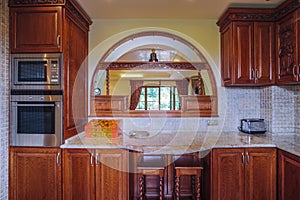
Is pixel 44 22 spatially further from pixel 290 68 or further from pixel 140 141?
pixel 290 68

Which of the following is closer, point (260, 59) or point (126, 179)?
point (126, 179)

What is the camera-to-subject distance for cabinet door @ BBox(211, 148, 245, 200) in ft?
8.21

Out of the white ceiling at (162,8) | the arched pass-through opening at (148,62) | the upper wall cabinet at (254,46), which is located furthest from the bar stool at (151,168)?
the white ceiling at (162,8)

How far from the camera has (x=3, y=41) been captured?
238cm

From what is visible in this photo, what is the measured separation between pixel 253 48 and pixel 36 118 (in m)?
2.59

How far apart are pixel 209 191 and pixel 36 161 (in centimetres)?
185

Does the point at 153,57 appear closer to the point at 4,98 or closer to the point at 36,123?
the point at 36,123

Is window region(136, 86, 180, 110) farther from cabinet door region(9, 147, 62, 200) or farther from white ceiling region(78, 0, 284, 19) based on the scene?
cabinet door region(9, 147, 62, 200)

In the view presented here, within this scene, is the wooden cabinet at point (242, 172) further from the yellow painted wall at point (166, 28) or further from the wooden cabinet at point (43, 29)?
the wooden cabinet at point (43, 29)

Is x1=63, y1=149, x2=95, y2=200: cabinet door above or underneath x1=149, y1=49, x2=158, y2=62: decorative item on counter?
underneath

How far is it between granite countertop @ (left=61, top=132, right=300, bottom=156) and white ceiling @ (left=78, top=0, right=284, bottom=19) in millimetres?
1567

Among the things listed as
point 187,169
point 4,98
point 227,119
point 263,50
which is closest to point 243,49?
point 263,50

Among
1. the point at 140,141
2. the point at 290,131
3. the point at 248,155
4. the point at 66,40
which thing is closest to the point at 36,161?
the point at 140,141

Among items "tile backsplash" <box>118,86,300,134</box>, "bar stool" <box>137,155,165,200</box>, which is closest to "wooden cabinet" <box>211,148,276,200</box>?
"bar stool" <box>137,155,165,200</box>
